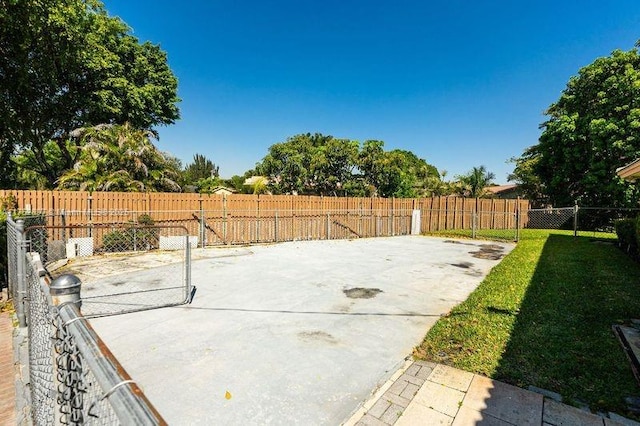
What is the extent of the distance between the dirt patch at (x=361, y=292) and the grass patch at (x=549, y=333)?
1.45 metres

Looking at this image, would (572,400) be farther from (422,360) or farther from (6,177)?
(6,177)

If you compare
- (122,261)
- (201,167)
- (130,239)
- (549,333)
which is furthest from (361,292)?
(201,167)

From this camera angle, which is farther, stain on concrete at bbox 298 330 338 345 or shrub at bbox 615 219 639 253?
shrub at bbox 615 219 639 253

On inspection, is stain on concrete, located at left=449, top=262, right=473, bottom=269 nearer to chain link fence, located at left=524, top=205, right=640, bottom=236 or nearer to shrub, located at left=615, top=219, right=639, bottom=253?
shrub, located at left=615, top=219, right=639, bottom=253

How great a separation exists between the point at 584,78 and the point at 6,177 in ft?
118

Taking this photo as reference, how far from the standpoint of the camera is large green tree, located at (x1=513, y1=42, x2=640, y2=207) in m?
17.5

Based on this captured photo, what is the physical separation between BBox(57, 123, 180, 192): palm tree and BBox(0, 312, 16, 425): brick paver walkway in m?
8.69

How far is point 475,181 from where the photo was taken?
2788 centimetres

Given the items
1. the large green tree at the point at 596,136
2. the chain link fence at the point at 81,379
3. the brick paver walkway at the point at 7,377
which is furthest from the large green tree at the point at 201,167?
the chain link fence at the point at 81,379

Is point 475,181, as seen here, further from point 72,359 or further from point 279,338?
point 72,359

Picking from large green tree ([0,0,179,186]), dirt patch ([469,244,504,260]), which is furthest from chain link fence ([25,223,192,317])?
dirt patch ([469,244,504,260])

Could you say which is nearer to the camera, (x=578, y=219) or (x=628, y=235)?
(x=628, y=235)

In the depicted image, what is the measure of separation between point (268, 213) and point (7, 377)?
10.9 metres

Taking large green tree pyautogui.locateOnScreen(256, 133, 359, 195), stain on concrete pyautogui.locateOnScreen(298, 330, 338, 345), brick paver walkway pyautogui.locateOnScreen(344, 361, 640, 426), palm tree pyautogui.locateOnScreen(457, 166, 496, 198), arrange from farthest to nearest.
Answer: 1. palm tree pyautogui.locateOnScreen(457, 166, 496, 198)
2. large green tree pyautogui.locateOnScreen(256, 133, 359, 195)
3. stain on concrete pyautogui.locateOnScreen(298, 330, 338, 345)
4. brick paver walkway pyautogui.locateOnScreen(344, 361, 640, 426)
